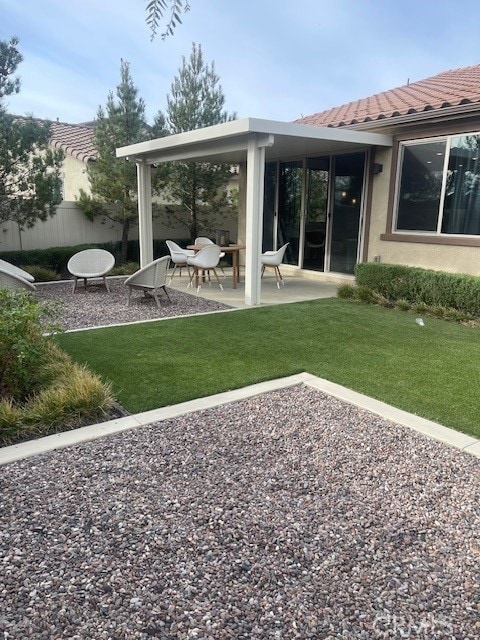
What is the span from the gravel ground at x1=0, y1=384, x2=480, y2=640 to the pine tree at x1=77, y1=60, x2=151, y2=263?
396 inches

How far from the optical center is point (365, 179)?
9.86m

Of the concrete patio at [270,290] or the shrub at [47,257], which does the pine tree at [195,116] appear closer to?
the shrub at [47,257]

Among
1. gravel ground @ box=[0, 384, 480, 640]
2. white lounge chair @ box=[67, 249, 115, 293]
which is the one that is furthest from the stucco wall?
gravel ground @ box=[0, 384, 480, 640]

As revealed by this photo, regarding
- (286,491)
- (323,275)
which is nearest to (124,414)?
(286,491)

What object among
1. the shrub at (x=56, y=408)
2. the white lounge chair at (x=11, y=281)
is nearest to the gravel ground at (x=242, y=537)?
the shrub at (x=56, y=408)

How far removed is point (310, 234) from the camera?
1137 centimetres

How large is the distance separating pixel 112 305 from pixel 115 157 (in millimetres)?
5884

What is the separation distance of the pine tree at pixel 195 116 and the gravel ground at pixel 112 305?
5000mm

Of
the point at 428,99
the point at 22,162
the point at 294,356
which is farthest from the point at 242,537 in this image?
the point at 22,162

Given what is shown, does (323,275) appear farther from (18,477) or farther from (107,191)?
(18,477)

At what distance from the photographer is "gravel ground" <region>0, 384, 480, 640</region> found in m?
1.93

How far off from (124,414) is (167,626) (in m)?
2.11

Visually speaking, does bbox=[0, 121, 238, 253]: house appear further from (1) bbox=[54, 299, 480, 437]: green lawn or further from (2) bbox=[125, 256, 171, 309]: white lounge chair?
(1) bbox=[54, 299, 480, 437]: green lawn

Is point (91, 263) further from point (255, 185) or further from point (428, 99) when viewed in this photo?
point (428, 99)
